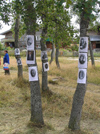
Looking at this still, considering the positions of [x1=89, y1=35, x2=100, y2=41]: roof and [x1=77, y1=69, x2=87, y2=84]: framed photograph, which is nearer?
[x1=77, y1=69, x2=87, y2=84]: framed photograph

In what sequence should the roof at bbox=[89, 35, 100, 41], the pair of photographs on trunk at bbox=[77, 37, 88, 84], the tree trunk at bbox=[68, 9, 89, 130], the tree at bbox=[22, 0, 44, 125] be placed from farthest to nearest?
1. the roof at bbox=[89, 35, 100, 41]
2. the tree at bbox=[22, 0, 44, 125]
3. the pair of photographs on trunk at bbox=[77, 37, 88, 84]
4. the tree trunk at bbox=[68, 9, 89, 130]

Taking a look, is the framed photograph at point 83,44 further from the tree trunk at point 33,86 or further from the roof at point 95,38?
the roof at point 95,38

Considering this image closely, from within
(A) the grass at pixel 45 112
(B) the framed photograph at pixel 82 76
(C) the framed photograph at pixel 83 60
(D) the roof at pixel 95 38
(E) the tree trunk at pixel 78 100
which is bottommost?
(A) the grass at pixel 45 112

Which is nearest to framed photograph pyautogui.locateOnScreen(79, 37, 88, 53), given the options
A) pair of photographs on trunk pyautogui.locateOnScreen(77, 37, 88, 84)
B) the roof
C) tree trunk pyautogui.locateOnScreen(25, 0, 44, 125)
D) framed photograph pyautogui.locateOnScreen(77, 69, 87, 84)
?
pair of photographs on trunk pyautogui.locateOnScreen(77, 37, 88, 84)

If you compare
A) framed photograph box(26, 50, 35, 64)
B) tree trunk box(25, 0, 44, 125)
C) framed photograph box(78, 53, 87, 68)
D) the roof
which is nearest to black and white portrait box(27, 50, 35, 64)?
framed photograph box(26, 50, 35, 64)

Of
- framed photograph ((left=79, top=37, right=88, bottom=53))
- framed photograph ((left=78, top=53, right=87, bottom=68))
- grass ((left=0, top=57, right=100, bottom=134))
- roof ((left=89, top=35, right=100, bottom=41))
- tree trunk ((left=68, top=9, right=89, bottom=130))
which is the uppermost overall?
roof ((left=89, top=35, right=100, bottom=41))

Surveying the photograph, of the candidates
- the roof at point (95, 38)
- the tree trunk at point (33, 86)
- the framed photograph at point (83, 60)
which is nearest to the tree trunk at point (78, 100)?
the framed photograph at point (83, 60)

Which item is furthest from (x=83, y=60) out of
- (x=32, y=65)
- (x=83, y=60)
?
(x=32, y=65)

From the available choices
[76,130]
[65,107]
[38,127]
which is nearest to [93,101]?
[65,107]

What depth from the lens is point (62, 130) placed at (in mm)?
4324

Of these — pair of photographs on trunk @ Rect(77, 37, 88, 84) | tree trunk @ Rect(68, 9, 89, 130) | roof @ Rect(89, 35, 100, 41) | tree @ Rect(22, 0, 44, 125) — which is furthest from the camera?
roof @ Rect(89, 35, 100, 41)

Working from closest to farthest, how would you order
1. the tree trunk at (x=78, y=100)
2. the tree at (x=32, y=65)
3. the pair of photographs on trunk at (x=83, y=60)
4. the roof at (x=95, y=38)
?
the tree trunk at (x=78, y=100)
the pair of photographs on trunk at (x=83, y=60)
the tree at (x=32, y=65)
the roof at (x=95, y=38)

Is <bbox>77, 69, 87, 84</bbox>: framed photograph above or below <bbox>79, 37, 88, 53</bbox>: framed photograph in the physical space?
below

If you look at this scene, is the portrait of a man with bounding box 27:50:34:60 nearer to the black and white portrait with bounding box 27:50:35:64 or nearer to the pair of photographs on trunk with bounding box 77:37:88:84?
the black and white portrait with bounding box 27:50:35:64
